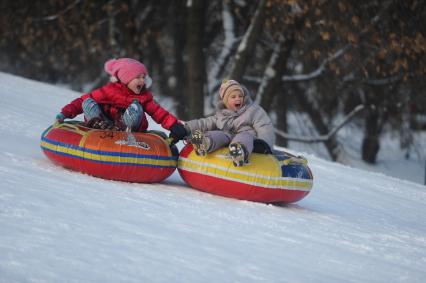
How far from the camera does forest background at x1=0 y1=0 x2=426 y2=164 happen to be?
12.4 m

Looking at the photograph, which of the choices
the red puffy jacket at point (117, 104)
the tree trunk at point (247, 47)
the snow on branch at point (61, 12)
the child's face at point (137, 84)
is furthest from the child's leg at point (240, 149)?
the snow on branch at point (61, 12)

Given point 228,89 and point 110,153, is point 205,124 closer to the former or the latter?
point 228,89

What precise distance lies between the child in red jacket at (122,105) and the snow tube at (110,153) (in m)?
0.16

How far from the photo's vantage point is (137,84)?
5.85 metres

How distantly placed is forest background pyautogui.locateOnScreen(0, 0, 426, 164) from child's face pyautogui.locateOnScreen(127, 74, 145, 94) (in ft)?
19.0

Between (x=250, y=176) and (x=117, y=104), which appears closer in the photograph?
(x=250, y=176)

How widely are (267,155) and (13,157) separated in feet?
6.58

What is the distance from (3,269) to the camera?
2.86 metres

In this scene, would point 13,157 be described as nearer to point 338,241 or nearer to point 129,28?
point 338,241

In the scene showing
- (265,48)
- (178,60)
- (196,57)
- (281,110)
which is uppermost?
(265,48)

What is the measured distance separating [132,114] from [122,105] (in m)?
0.26

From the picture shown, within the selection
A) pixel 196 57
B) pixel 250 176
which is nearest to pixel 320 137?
pixel 196 57

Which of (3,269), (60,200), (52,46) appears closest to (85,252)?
(3,269)

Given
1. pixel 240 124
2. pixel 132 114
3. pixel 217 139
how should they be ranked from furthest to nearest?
pixel 240 124
pixel 132 114
pixel 217 139
